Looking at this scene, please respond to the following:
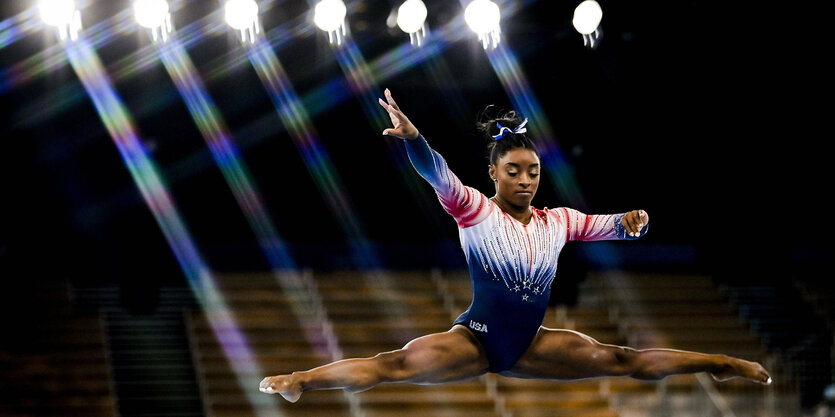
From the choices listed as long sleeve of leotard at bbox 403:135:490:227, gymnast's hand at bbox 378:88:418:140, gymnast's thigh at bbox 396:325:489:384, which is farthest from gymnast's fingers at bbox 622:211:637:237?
gymnast's hand at bbox 378:88:418:140

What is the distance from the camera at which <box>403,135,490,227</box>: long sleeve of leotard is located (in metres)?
3.56

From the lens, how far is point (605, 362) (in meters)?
3.95

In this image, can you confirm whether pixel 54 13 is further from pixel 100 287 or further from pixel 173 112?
pixel 100 287

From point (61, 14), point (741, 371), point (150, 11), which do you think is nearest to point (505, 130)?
point (741, 371)

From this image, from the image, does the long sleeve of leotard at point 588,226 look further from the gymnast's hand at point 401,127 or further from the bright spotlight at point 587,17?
the bright spotlight at point 587,17

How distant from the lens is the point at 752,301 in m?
10.5

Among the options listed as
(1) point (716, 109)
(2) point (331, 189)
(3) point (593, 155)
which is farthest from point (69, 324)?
(1) point (716, 109)

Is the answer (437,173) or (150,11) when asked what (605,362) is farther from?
(150,11)

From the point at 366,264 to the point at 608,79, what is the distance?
11.8ft

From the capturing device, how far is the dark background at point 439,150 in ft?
28.2

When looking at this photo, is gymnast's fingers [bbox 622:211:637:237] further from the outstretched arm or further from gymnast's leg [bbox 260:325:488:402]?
gymnast's leg [bbox 260:325:488:402]

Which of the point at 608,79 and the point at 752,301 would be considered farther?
the point at 752,301

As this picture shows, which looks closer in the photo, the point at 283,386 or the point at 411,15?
the point at 283,386

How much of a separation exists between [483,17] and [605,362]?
3.91 meters
